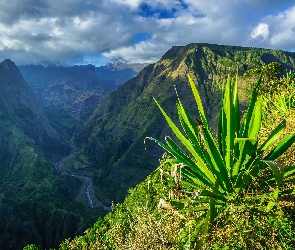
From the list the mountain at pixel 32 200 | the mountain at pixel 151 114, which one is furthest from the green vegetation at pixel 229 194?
the mountain at pixel 151 114

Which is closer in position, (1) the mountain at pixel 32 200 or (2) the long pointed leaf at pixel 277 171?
(2) the long pointed leaf at pixel 277 171

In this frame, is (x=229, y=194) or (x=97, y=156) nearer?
(x=229, y=194)

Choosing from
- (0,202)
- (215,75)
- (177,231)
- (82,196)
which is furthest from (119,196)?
(177,231)

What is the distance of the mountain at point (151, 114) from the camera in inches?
5118

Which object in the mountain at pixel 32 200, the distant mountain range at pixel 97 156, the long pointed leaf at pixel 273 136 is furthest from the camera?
the distant mountain range at pixel 97 156

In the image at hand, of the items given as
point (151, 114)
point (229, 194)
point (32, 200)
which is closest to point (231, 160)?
point (229, 194)

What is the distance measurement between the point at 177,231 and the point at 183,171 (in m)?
0.87

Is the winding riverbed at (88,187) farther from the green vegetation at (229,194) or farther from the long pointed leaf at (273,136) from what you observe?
the long pointed leaf at (273,136)

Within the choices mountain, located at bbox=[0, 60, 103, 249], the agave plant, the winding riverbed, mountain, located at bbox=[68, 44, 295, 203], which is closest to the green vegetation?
the agave plant

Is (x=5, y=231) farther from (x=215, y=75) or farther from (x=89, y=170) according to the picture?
(x=215, y=75)

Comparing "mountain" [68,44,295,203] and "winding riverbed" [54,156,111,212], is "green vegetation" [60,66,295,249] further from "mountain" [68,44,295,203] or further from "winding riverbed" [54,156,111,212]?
"mountain" [68,44,295,203]

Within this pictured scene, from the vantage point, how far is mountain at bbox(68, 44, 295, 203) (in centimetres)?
13000

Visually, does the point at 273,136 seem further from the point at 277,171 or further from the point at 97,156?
the point at 97,156

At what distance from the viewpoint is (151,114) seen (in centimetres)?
15038
